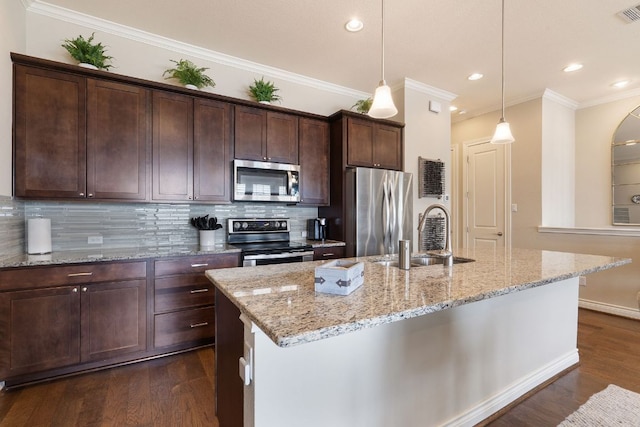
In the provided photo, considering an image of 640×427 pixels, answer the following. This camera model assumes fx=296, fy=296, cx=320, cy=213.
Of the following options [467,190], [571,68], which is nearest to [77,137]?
[571,68]

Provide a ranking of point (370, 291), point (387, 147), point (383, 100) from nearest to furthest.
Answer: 1. point (370, 291)
2. point (383, 100)
3. point (387, 147)

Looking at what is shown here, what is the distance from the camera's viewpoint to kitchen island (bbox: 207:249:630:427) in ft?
3.31

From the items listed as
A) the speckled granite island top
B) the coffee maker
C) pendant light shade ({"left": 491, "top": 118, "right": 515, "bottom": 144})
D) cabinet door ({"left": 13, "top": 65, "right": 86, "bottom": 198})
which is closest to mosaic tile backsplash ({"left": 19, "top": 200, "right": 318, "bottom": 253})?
cabinet door ({"left": 13, "top": 65, "right": 86, "bottom": 198})

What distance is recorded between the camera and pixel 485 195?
480 centimetres

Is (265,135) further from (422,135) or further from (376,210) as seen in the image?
(422,135)

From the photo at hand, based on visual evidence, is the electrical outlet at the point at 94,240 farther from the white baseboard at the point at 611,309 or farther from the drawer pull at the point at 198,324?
the white baseboard at the point at 611,309

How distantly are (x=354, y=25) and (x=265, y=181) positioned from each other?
5.57 ft

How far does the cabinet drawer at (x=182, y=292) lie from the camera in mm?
2430

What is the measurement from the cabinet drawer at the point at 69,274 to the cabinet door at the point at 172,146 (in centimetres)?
67

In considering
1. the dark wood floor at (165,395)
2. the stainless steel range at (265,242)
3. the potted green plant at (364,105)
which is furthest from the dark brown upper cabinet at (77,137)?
the potted green plant at (364,105)

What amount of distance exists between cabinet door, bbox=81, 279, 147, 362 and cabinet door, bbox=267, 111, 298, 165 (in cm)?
176

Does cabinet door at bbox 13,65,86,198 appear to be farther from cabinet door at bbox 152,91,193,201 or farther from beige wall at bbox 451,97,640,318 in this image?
beige wall at bbox 451,97,640,318

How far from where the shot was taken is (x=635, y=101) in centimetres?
395

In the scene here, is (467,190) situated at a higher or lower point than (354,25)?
lower
